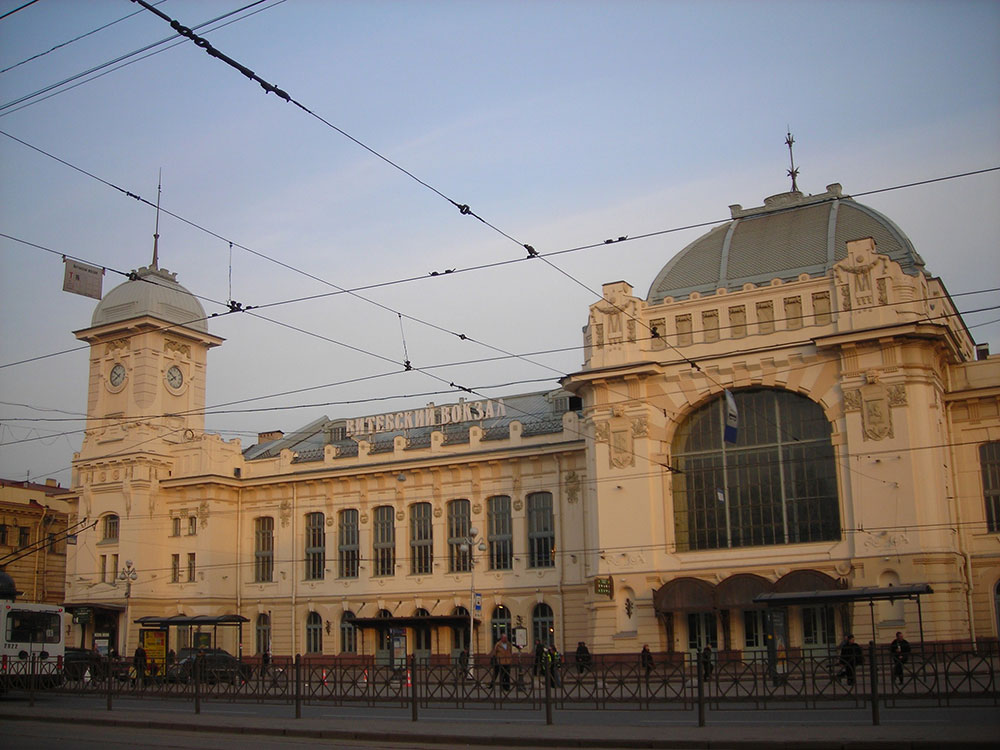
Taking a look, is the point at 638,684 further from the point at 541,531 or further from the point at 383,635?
the point at 383,635

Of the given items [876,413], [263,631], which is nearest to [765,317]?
[876,413]

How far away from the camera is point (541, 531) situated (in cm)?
5241

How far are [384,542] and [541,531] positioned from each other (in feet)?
31.9

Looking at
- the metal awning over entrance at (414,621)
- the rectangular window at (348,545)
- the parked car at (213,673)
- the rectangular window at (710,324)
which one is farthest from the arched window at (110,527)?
the rectangular window at (710,324)

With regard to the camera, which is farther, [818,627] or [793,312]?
[793,312]

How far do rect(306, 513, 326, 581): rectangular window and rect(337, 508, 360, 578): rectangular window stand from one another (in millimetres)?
988

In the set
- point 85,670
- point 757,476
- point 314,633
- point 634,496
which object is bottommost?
point 85,670

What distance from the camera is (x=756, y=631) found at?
4234cm

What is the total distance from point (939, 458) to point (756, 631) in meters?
9.77

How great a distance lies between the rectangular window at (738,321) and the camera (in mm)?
43938

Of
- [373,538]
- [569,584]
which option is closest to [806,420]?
[569,584]

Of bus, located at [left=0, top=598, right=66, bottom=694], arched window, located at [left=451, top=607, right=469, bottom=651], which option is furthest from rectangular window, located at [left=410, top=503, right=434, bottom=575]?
bus, located at [left=0, top=598, right=66, bottom=694]

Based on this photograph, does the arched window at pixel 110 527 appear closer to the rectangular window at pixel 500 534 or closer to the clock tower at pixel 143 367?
the clock tower at pixel 143 367

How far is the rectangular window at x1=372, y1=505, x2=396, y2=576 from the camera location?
56938mm
